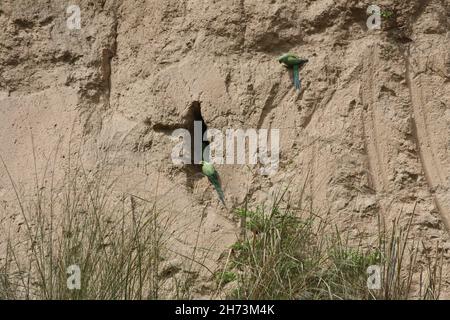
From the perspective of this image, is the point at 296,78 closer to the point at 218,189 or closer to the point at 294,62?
the point at 294,62

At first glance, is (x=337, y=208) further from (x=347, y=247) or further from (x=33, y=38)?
(x=33, y=38)

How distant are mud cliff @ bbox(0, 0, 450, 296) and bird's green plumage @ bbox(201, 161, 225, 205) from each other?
38 mm

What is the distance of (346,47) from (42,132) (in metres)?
1.70

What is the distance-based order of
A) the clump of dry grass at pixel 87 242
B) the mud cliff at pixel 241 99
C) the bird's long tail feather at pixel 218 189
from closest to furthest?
the clump of dry grass at pixel 87 242 → the mud cliff at pixel 241 99 → the bird's long tail feather at pixel 218 189

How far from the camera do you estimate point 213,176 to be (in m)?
4.95

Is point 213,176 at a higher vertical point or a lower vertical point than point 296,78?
lower

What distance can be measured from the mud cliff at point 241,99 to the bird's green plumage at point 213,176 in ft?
0.13

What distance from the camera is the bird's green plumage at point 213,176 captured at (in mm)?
4939

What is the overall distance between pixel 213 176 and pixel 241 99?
0.44 metres

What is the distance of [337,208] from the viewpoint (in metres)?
4.82

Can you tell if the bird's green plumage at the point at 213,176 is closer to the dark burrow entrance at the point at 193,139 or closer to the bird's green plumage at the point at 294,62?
the dark burrow entrance at the point at 193,139

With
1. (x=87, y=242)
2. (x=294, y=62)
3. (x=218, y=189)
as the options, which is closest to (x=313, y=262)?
(x=218, y=189)

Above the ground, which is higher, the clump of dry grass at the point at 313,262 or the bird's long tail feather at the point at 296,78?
the bird's long tail feather at the point at 296,78

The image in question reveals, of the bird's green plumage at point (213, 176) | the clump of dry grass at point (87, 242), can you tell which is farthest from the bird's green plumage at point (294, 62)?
the clump of dry grass at point (87, 242)
